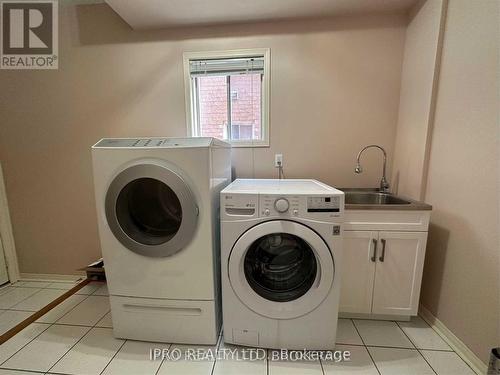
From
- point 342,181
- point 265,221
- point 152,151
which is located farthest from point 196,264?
point 342,181

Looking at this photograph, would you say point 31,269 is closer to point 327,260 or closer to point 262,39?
point 327,260

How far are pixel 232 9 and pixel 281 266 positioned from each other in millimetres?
1796

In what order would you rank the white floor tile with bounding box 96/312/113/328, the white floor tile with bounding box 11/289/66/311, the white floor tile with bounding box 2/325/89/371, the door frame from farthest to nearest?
the door frame
the white floor tile with bounding box 11/289/66/311
the white floor tile with bounding box 96/312/113/328
the white floor tile with bounding box 2/325/89/371

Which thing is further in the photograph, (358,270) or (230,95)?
(230,95)

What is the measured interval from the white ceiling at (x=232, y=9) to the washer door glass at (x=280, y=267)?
159 cm

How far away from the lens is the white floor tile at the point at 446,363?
114 cm

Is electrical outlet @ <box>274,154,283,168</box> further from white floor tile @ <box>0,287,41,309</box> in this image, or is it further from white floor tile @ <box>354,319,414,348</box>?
white floor tile @ <box>0,287,41,309</box>

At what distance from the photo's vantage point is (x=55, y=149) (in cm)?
194

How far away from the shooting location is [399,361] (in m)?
1.20

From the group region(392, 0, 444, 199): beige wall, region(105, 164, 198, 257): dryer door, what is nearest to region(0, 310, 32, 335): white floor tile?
region(105, 164, 198, 257): dryer door

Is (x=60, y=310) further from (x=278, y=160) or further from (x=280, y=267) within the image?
(x=278, y=160)

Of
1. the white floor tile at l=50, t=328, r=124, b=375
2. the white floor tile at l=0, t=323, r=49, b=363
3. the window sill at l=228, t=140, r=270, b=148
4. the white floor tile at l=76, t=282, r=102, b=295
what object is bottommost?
the white floor tile at l=76, t=282, r=102, b=295

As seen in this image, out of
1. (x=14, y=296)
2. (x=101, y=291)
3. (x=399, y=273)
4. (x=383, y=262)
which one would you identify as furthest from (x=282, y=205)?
(x=14, y=296)

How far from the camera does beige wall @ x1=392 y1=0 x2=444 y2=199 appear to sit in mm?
1403
